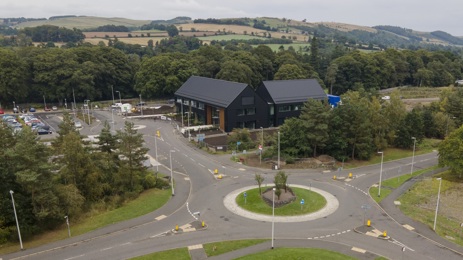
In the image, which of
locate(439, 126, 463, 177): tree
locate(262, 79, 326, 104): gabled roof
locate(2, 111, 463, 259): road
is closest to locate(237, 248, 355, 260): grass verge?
locate(2, 111, 463, 259): road

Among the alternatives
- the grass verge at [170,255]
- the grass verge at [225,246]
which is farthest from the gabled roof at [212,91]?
the grass verge at [170,255]

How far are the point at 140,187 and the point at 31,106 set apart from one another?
67823 mm

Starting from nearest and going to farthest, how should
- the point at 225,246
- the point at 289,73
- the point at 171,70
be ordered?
the point at 225,246 → the point at 171,70 → the point at 289,73

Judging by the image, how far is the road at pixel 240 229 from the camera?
105ft

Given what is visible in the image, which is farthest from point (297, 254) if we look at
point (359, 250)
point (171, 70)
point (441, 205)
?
point (171, 70)

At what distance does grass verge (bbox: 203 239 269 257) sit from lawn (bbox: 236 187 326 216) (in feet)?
22.3

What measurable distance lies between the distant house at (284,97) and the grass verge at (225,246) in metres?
44.7

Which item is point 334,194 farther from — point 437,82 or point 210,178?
point 437,82

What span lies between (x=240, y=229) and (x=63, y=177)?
19.9 m

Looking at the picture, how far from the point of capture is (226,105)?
234 feet

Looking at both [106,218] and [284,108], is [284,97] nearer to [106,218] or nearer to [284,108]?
[284,108]

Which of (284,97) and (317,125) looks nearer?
(317,125)

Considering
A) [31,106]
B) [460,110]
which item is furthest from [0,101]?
[460,110]

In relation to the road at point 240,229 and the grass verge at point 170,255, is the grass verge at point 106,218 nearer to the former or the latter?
the road at point 240,229
